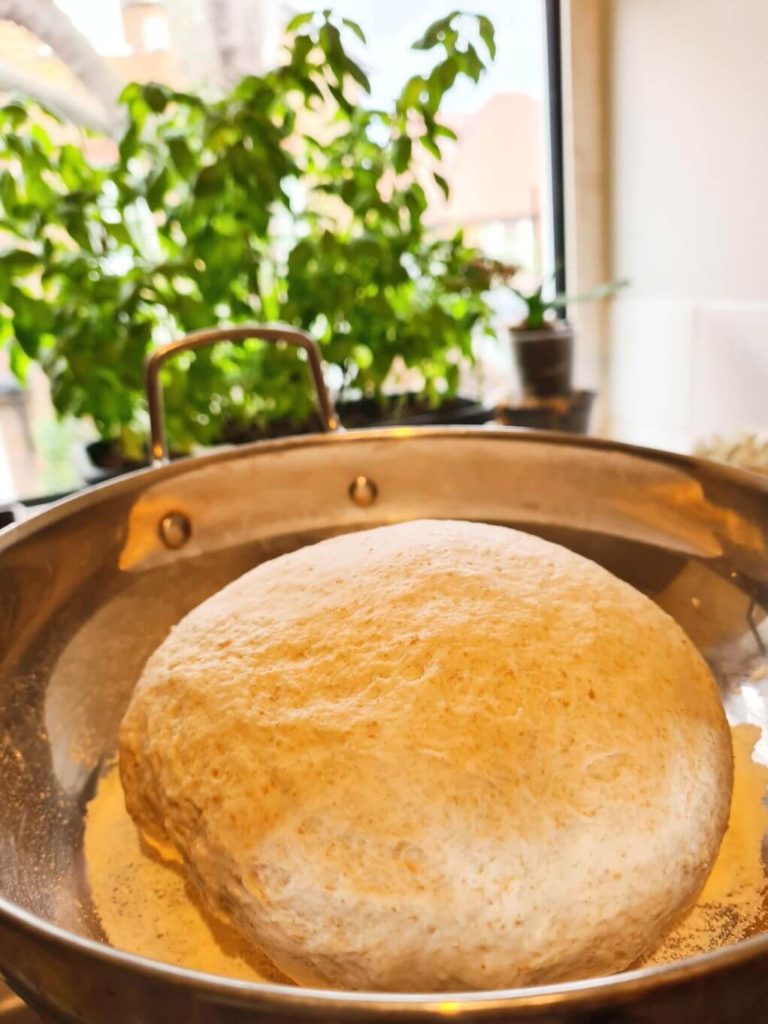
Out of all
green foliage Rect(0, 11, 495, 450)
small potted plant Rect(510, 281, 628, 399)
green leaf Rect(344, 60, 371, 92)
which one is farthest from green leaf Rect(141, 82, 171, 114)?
small potted plant Rect(510, 281, 628, 399)

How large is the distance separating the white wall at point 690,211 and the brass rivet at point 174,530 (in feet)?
2.57

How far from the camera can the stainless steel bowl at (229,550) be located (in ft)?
1.65

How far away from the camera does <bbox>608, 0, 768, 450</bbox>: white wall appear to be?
102cm

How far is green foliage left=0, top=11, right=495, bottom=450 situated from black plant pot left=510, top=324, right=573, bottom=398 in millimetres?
87

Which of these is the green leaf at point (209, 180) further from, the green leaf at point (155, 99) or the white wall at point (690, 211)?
the white wall at point (690, 211)

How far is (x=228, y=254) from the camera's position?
38.1 inches

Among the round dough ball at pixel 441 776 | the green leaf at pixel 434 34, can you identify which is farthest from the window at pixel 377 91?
the round dough ball at pixel 441 776

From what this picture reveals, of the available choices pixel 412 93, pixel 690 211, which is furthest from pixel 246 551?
pixel 690 211

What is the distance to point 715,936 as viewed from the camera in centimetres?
42

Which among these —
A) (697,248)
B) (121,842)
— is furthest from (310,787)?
(697,248)

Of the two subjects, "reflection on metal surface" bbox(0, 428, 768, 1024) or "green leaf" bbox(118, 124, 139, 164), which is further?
"green leaf" bbox(118, 124, 139, 164)

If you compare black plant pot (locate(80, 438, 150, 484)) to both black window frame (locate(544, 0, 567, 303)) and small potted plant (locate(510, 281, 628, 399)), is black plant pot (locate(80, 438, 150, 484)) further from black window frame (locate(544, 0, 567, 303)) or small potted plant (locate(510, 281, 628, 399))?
black window frame (locate(544, 0, 567, 303))

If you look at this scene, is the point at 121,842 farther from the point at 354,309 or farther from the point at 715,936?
the point at 354,309

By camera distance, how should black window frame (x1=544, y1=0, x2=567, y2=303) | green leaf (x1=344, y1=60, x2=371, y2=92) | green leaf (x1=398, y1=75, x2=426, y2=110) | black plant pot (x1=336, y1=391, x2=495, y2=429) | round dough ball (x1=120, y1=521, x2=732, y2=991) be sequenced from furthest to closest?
1. black window frame (x1=544, y1=0, x2=567, y2=303)
2. black plant pot (x1=336, y1=391, x2=495, y2=429)
3. green leaf (x1=398, y1=75, x2=426, y2=110)
4. green leaf (x1=344, y1=60, x2=371, y2=92)
5. round dough ball (x1=120, y1=521, x2=732, y2=991)
